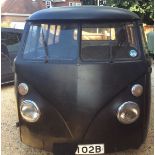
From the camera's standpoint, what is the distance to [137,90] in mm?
3723

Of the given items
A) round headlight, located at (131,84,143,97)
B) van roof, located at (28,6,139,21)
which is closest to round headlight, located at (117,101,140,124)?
round headlight, located at (131,84,143,97)

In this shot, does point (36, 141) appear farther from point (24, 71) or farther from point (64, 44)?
point (64, 44)

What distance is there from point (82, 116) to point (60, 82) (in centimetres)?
44

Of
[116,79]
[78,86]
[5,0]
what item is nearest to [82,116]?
[78,86]

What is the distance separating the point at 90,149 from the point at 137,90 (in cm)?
83

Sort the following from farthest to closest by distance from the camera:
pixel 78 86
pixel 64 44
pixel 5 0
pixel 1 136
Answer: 1. pixel 5 0
2. pixel 1 136
3. pixel 64 44
4. pixel 78 86

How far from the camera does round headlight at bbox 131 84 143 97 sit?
146 inches

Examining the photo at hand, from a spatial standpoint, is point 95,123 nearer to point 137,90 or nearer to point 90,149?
point 90,149

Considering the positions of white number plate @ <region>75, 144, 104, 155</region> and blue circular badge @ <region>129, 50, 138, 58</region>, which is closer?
white number plate @ <region>75, 144, 104, 155</region>

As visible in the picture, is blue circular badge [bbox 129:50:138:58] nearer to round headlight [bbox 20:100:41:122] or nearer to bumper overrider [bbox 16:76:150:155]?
bumper overrider [bbox 16:76:150:155]

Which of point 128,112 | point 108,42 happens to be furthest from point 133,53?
point 128,112

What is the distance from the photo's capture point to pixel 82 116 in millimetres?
3611

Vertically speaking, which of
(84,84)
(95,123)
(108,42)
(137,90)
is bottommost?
(95,123)

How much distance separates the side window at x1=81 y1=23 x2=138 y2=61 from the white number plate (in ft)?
3.17
